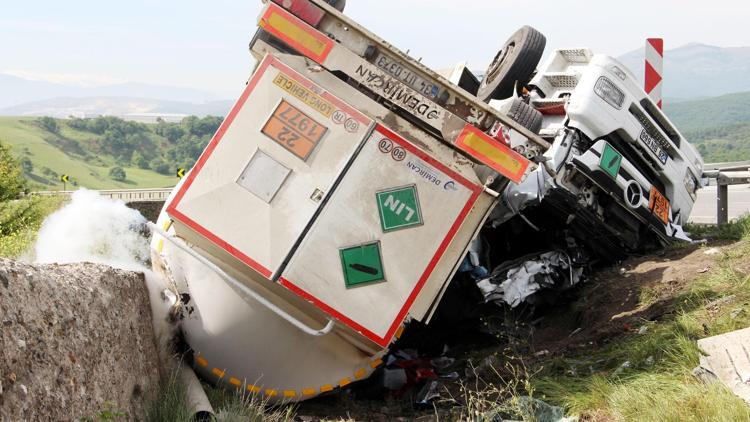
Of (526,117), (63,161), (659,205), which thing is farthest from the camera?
(63,161)

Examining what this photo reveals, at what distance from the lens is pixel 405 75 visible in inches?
184

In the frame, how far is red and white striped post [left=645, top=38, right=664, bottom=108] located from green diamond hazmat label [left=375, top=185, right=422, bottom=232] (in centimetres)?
497

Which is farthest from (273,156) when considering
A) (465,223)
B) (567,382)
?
(567,382)

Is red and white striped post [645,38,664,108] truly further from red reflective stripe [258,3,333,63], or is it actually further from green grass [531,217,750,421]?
red reflective stripe [258,3,333,63]

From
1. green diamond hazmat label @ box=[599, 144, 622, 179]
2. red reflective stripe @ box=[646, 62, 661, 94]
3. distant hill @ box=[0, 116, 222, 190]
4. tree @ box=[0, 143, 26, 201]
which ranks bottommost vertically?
distant hill @ box=[0, 116, 222, 190]

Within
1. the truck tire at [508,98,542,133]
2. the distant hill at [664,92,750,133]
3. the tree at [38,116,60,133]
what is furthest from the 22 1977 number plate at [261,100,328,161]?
the tree at [38,116,60,133]

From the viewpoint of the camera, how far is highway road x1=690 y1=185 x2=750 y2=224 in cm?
1317

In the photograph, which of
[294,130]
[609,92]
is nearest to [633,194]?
[609,92]

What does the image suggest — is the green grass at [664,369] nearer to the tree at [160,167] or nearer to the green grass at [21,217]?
the green grass at [21,217]

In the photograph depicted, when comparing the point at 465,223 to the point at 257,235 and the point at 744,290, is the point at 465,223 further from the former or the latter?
the point at 744,290

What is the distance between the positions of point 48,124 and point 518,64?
113635 mm

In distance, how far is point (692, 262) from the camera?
21.1ft

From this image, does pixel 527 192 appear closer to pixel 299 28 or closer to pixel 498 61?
pixel 498 61

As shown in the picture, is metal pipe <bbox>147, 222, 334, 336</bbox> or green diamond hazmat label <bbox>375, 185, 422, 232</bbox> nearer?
green diamond hazmat label <bbox>375, 185, 422, 232</bbox>
